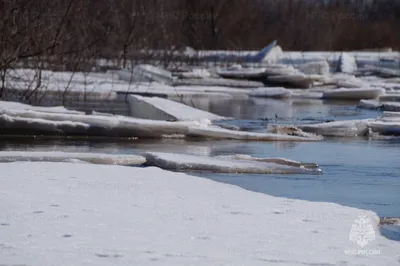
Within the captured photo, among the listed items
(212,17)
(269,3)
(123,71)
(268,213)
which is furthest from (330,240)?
(269,3)

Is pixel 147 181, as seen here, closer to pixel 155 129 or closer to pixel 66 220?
pixel 66 220

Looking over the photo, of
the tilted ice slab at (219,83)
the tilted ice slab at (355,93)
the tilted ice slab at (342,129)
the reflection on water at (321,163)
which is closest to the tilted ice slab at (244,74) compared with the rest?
the tilted ice slab at (219,83)

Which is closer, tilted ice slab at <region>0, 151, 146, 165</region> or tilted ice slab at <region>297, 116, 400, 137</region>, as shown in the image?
tilted ice slab at <region>0, 151, 146, 165</region>

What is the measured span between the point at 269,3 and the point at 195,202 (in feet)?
129

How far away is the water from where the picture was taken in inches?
195

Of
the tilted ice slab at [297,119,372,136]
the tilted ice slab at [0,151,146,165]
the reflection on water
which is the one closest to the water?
the reflection on water

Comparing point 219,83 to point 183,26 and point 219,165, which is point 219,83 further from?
point 183,26

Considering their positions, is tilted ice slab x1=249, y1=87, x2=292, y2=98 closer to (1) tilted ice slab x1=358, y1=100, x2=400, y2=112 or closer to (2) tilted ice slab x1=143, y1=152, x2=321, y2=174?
(1) tilted ice slab x1=358, y1=100, x2=400, y2=112

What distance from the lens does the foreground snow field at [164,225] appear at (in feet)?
10.6

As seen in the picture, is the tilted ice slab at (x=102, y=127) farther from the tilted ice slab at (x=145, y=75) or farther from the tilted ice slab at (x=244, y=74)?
the tilted ice slab at (x=244, y=74)

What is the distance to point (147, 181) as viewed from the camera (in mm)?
4832

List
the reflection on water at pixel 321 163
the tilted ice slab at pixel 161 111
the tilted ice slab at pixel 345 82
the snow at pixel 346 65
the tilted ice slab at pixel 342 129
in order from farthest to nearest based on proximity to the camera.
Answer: the snow at pixel 346 65
the tilted ice slab at pixel 345 82
the tilted ice slab at pixel 161 111
the tilted ice slab at pixel 342 129
the reflection on water at pixel 321 163

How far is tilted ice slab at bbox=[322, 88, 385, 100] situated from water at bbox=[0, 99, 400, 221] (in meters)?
3.94

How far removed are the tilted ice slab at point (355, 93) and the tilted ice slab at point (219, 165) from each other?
8404 millimetres
